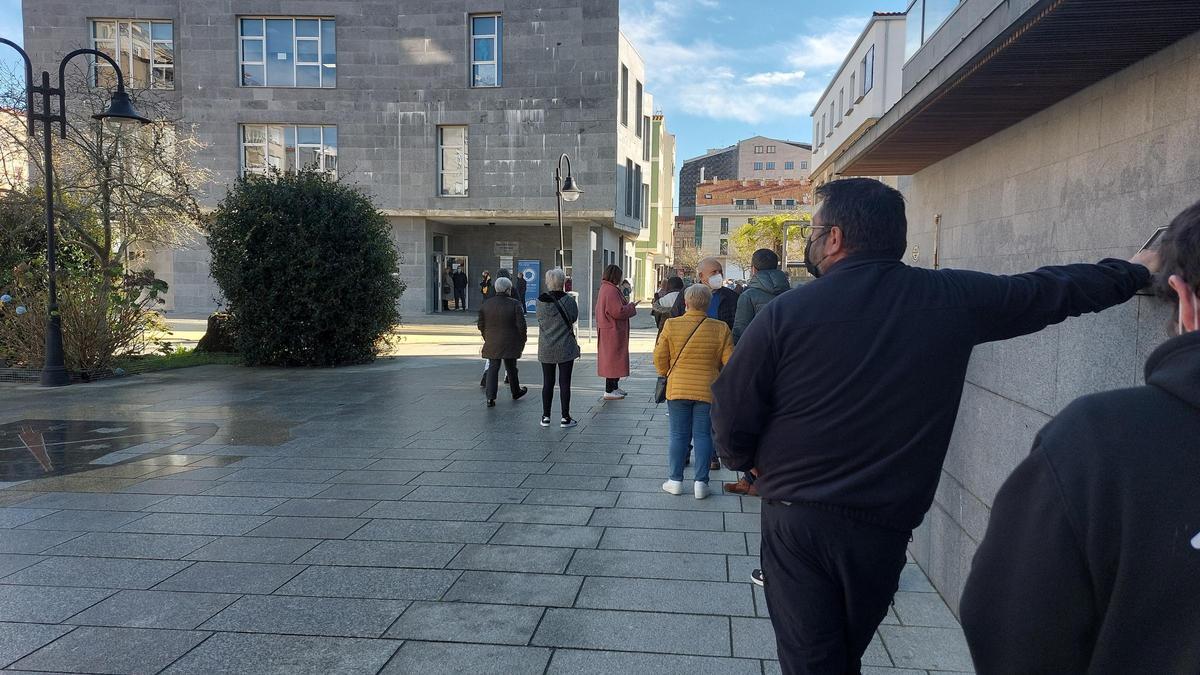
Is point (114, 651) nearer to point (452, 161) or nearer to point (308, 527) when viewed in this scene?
point (308, 527)

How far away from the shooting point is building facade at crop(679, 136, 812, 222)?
112m

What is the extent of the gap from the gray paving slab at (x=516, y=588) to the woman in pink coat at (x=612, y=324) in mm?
5154

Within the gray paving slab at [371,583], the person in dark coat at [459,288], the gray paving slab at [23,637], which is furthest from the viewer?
the person in dark coat at [459,288]

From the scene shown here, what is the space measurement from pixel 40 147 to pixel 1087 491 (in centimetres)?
1658

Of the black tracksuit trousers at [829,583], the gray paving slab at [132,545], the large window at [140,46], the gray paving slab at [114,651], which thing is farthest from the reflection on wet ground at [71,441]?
the large window at [140,46]

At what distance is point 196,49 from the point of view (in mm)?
28578

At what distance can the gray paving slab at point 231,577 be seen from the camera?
4.07 metres

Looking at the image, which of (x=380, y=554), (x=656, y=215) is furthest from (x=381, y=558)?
(x=656, y=215)

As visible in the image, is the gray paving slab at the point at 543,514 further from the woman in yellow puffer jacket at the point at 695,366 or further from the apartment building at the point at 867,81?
the apartment building at the point at 867,81

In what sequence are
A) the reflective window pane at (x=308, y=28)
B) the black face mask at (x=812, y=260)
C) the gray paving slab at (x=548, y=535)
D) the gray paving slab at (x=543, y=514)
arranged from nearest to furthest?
1. the black face mask at (x=812, y=260)
2. the gray paving slab at (x=548, y=535)
3. the gray paving slab at (x=543, y=514)
4. the reflective window pane at (x=308, y=28)

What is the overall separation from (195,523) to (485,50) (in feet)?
86.4

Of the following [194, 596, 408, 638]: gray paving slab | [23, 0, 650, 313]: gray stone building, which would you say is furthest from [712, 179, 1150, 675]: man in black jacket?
[23, 0, 650, 313]: gray stone building

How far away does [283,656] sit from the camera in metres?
3.34

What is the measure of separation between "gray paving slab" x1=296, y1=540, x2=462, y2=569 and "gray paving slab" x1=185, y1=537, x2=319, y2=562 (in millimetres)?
100
